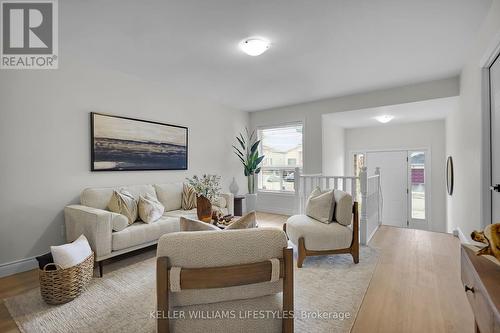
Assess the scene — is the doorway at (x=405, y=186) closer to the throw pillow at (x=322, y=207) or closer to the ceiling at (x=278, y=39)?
the ceiling at (x=278, y=39)

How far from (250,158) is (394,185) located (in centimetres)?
359

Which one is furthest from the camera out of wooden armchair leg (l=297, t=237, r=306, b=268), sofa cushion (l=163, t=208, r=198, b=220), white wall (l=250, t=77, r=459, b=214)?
white wall (l=250, t=77, r=459, b=214)

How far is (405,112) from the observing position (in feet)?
15.2

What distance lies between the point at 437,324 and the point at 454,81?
354cm

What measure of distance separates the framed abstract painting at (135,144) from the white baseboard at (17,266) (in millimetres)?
1201

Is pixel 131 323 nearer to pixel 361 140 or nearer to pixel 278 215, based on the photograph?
pixel 278 215

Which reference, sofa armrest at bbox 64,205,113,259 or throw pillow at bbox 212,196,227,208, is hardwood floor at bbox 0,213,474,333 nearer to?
sofa armrest at bbox 64,205,113,259

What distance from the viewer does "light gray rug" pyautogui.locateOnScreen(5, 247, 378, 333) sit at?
172 centimetres

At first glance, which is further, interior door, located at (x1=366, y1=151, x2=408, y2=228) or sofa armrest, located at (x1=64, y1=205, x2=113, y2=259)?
interior door, located at (x1=366, y1=151, x2=408, y2=228)

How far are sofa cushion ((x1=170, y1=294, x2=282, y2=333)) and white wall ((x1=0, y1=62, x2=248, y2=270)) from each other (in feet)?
8.41

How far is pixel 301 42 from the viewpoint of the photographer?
2.61 meters

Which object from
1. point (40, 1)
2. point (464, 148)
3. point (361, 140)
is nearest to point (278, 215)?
point (361, 140)

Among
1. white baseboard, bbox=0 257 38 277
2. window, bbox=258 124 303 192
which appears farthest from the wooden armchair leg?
Result: white baseboard, bbox=0 257 38 277

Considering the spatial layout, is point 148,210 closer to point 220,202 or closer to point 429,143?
point 220,202
